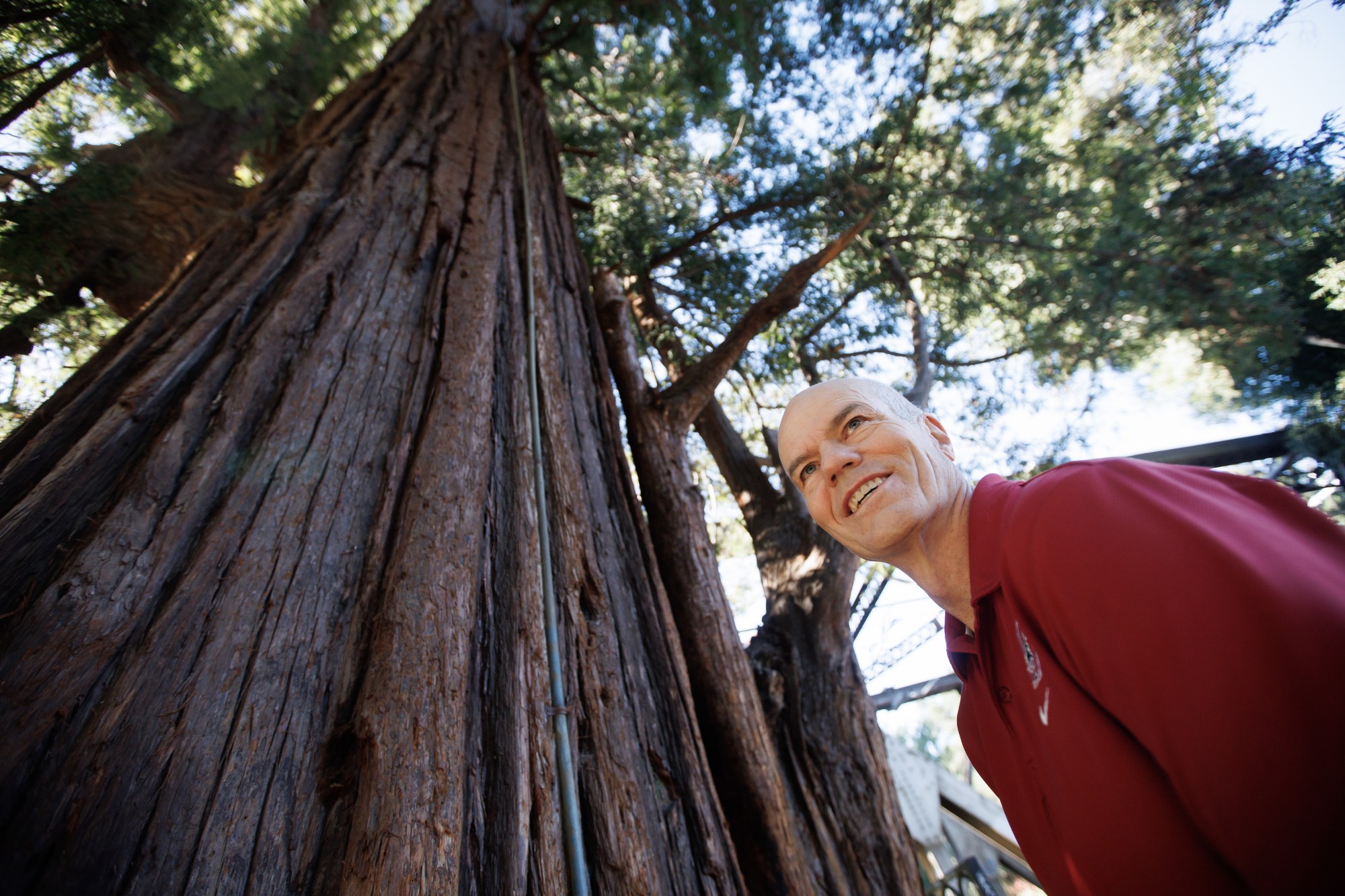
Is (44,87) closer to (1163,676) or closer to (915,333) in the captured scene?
(1163,676)

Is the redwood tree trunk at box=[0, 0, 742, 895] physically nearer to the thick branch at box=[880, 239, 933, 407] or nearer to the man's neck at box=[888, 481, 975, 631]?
the man's neck at box=[888, 481, 975, 631]

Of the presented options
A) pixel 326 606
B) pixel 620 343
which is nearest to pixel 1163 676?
pixel 326 606

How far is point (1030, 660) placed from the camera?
1.05 metres

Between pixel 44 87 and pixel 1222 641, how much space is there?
3813mm

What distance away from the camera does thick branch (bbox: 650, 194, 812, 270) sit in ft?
15.8

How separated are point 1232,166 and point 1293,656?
20.3ft

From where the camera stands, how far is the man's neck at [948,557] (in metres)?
1.32

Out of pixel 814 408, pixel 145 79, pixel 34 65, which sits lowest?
pixel 814 408

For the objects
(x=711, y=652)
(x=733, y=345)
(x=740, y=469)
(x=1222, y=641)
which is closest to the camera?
(x=1222, y=641)

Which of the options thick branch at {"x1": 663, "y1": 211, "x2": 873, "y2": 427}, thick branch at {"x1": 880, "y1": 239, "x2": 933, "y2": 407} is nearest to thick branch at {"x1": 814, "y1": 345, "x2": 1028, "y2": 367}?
thick branch at {"x1": 880, "y1": 239, "x2": 933, "y2": 407}

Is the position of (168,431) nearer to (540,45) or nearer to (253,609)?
(253,609)

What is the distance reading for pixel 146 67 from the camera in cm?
287

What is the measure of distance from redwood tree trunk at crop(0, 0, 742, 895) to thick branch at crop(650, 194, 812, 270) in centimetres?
283

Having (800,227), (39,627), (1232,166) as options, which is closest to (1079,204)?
(1232,166)
